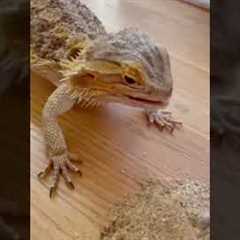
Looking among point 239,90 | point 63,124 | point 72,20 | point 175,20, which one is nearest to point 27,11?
point 239,90

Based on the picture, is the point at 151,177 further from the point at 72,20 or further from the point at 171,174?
the point at 72,20

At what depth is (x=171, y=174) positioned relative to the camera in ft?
2.64

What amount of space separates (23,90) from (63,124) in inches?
20.7

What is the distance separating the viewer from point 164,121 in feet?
3.04

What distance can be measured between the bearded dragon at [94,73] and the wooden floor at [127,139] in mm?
20

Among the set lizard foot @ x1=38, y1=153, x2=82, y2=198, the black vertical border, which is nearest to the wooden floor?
lizard foot @ x1=38, y1=153, x2=82, y2=198

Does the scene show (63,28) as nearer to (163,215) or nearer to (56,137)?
(56,137)

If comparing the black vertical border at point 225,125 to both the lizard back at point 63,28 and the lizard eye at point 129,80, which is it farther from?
the lizard back at point 63,28

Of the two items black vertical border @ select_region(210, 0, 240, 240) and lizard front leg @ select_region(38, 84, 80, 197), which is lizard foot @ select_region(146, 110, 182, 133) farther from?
black vertical border @ select_region(210, 0, 240, 240)

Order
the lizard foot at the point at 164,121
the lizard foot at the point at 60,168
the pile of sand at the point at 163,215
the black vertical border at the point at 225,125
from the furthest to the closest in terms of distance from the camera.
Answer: the lizard foot at the point at 164,121 < the lizard foot at the point at 60,168 < the pile of sand at the point at 163,215 < the black vertical border at the point at 225,125

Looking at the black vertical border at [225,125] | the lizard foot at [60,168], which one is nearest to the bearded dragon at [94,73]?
the lizard foot at [60,168]

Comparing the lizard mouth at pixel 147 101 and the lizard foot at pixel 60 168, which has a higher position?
the lizard mouth at pixel 147 101

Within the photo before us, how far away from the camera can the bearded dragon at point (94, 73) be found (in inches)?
34.6

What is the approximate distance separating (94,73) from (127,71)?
0.07 metres
